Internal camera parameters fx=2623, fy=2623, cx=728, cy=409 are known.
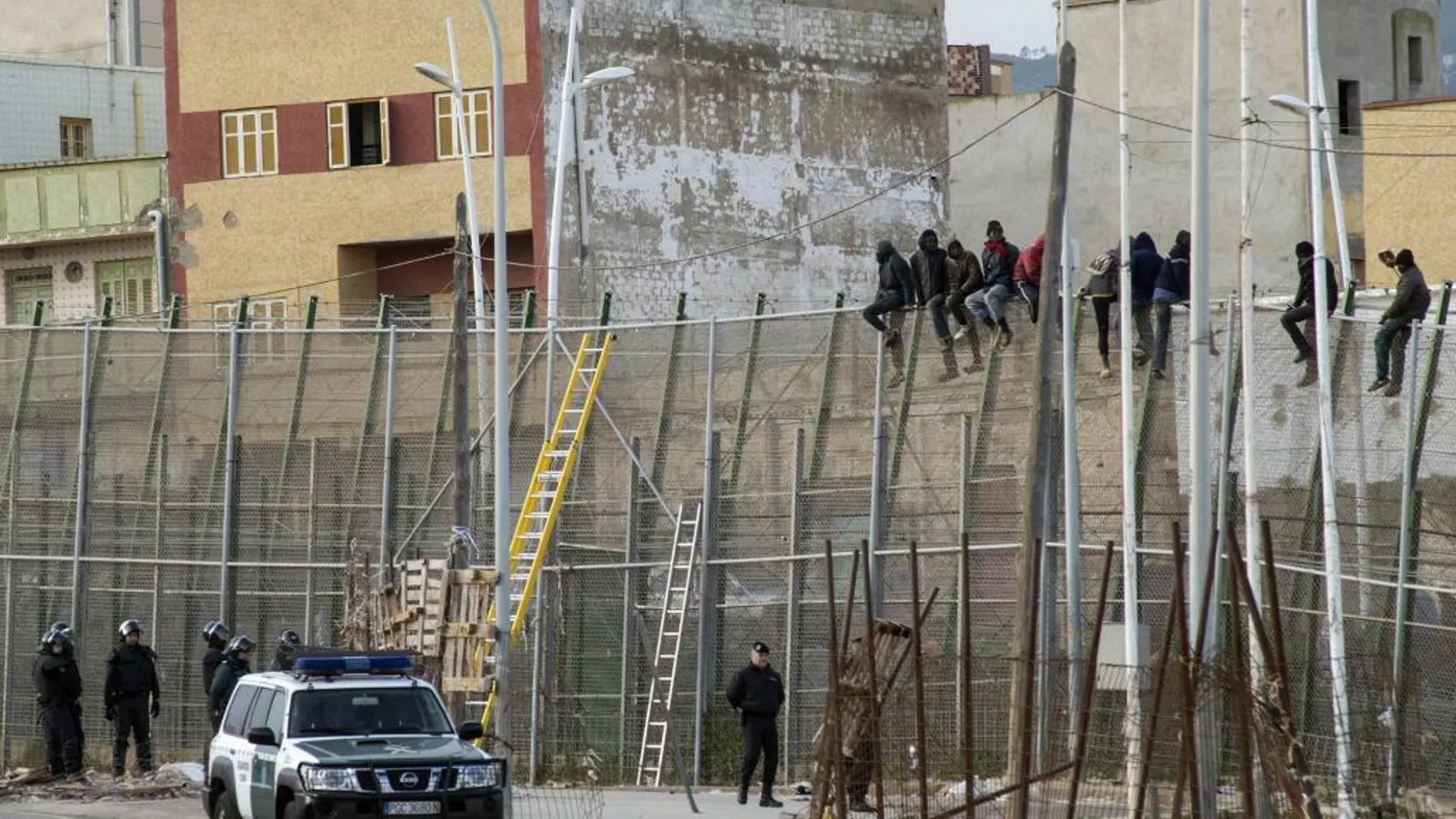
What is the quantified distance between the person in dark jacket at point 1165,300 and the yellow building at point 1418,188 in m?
21.2

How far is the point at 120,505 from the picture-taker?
103ft

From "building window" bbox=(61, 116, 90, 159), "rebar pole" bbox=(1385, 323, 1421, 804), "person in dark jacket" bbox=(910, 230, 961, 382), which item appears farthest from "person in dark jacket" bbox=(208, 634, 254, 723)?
"building window" bbox=(61, 116, 90, 159)

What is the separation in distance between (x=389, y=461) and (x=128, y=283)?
71.0 feet

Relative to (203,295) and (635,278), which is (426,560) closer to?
(635,278)

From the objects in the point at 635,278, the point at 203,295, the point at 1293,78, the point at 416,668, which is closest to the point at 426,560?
the point at 416,668

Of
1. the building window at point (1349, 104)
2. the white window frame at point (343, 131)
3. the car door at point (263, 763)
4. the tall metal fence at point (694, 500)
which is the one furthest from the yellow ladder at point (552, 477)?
the building window at point (1349, 104)

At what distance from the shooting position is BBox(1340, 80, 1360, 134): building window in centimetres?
5494

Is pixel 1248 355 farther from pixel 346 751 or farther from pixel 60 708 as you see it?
pixel 60 708

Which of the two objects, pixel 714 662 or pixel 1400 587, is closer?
pixel 1400 587

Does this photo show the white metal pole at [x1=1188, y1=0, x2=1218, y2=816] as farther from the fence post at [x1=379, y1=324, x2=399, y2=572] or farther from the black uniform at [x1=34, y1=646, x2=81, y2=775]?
the black uniform at [x1=34, y1=646, x2=81, y2=775]

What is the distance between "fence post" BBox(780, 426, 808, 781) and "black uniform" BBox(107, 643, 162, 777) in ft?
21.0

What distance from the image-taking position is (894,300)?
2769 centimetres

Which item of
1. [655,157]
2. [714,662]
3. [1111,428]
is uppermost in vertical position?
[655,157]

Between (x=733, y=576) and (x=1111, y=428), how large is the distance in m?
4.54
